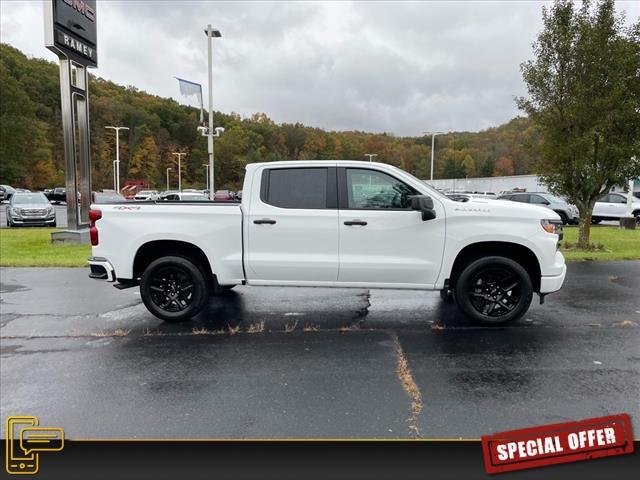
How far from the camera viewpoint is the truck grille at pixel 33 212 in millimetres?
20391

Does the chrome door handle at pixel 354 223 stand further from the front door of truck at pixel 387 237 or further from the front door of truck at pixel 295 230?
the front door of truck at pixel 295 230

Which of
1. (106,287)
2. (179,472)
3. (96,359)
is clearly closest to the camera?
(179,472)

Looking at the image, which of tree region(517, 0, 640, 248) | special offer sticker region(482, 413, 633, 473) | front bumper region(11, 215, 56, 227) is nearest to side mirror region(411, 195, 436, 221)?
special offer sticker region(482, 413, 633, 473)

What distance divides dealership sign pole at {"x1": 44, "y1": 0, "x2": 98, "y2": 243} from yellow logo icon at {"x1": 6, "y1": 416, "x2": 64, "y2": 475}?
→ 11246 mm

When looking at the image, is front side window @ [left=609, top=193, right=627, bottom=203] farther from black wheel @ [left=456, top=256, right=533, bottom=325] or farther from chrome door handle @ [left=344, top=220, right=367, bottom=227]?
chrome door handle @ [left=344, top=220, right=367, bottom=227]

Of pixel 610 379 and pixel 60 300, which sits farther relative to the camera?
pixel 60 300

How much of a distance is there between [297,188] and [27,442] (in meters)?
3.71

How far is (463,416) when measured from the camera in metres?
3.48

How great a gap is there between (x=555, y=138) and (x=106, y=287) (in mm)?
10542

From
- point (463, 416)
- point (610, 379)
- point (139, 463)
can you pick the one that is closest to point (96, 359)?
point (139, 463)

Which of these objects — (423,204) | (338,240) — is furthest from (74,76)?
(423,204)

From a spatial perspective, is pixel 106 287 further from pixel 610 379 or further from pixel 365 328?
pixel 610 379

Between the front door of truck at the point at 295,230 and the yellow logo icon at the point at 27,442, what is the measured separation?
2821 mm

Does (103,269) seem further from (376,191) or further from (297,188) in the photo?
(376,191)
